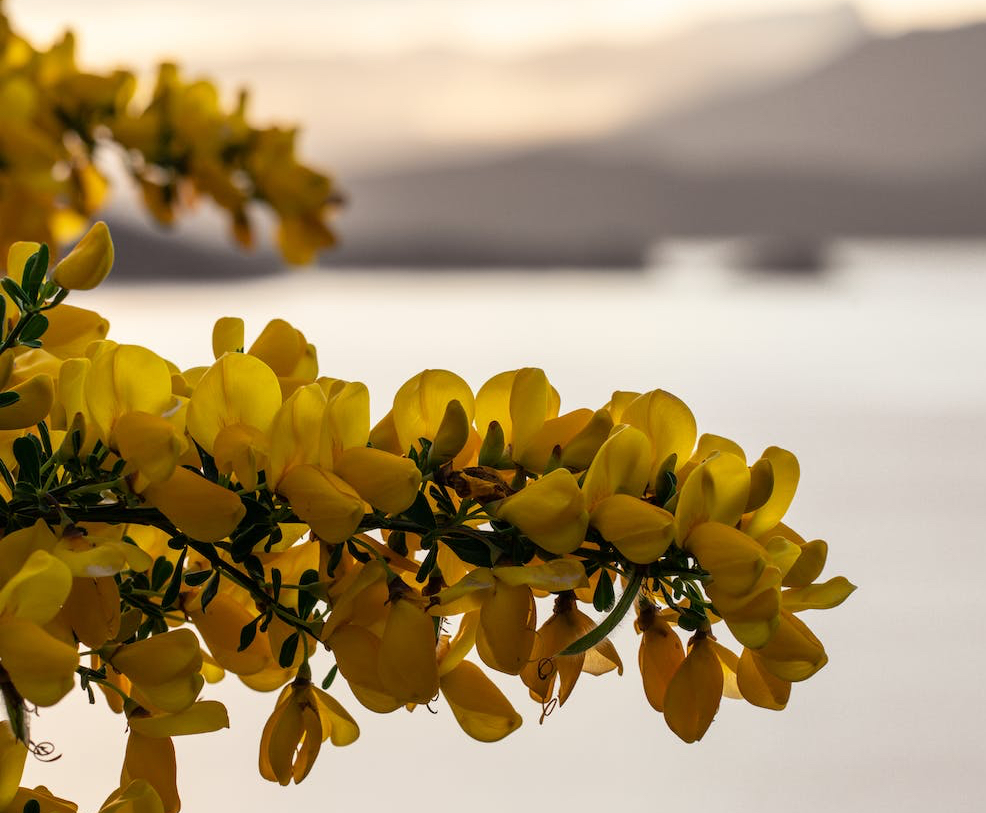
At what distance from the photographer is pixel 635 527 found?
0.49 feet

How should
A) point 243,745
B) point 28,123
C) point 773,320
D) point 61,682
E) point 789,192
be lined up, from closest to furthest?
point 61,682 < point 28,123 < point 243,745 < point 773,320 < point 789,192

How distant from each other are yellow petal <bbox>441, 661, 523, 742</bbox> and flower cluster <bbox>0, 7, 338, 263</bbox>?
0.27 metres

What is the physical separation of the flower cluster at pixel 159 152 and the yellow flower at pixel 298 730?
253 millimetres

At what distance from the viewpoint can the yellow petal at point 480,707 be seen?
0.17m

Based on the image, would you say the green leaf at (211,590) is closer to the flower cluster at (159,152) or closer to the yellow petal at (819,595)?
the yellow petal at (819,595)

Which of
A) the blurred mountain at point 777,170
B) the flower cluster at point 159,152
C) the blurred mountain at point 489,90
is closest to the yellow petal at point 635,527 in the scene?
the flower cluster at point 159,152

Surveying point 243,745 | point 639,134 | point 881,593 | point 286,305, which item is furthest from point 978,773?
point 639,134

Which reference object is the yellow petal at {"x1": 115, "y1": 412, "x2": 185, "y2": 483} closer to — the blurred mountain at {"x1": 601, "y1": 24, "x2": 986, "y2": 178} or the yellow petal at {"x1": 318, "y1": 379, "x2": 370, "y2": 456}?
the yellow petal at {"x1": 318, "y1": 379, "x2": 370, "y2": 456}

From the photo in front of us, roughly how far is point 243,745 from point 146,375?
1.35ft

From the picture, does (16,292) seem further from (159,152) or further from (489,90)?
(489,90)

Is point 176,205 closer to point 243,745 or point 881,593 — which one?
point 243,745

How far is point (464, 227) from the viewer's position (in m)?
1.92

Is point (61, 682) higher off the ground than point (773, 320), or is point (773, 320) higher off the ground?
point (773, 320)

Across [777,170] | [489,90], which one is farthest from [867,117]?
[489,90]
